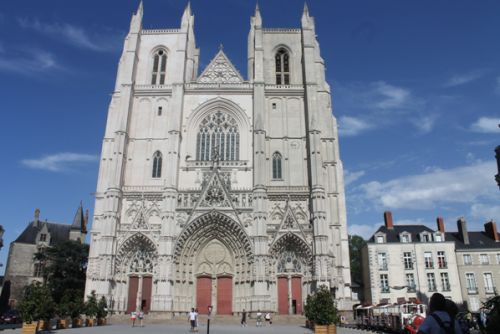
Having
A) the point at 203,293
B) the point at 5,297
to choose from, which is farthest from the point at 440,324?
the point at 5,297

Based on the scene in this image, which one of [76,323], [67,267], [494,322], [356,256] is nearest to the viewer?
[494,322]

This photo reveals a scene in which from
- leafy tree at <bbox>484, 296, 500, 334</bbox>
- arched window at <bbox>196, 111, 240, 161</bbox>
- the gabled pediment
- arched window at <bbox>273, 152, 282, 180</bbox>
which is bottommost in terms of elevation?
leafy tree at <bbox>484, 296, 500, 334</bbox>

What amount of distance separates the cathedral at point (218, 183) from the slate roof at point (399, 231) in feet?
30.2

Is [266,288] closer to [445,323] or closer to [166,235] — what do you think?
[166,235]

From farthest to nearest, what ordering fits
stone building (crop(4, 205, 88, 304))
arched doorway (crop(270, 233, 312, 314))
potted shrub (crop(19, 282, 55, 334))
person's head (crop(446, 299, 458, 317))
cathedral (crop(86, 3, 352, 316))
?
1. stone building (crop(4, 205, 88, 304))
2. arched doorway (crop(270, 233, 312, 314))
3. cathedral (crop(86, 3, 352, 316))
4. potted shrub (crop(19, 282, 55, 334))
5. person's head (crop(446, 299, 458, 317))

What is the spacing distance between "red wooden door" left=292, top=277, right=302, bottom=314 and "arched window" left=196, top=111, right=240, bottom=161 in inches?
413

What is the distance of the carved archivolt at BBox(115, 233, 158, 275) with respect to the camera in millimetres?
28672

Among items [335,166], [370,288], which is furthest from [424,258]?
[335,166]

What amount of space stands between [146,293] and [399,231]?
2395 cm

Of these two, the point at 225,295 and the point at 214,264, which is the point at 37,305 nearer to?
the point at 214,264

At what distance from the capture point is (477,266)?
35000mm

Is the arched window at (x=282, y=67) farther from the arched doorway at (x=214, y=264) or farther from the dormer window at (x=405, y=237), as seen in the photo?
the dormer window at (x=405, y=237)

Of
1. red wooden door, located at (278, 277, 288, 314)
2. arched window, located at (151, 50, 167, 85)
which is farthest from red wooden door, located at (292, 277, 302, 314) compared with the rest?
arched window, located at (151, 50, 167, 85)

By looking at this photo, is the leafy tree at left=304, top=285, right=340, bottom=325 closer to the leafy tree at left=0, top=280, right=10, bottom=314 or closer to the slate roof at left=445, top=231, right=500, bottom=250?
the slate roof at left=445, top=231, right=500, bottom=250
